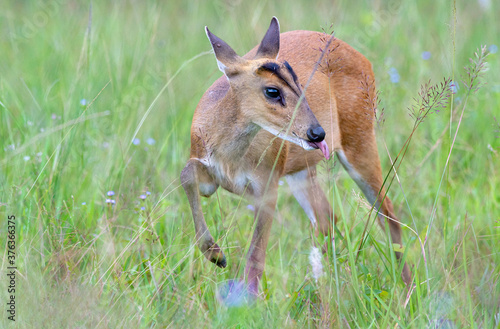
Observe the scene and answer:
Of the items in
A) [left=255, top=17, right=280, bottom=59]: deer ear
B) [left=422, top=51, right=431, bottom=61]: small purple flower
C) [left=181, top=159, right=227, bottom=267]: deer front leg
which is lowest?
[left=181, top=159, right=227, bottom=267]: deer front leg

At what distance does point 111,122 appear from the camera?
A: 6047 millimetres

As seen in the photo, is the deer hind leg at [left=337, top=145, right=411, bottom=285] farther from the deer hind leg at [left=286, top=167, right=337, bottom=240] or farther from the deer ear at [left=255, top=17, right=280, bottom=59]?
the deer ear at [left=255, top=17, right=280, bottom=59]

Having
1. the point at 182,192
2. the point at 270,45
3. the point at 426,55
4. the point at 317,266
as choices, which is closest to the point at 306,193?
the point at 182,192

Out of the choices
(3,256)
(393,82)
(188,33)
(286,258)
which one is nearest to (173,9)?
(188,33)

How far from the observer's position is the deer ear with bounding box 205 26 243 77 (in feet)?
12.9

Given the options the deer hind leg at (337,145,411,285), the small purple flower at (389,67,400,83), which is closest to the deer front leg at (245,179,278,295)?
the deer hind leg at (337,145,411,285)

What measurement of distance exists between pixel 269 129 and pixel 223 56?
0.48 m

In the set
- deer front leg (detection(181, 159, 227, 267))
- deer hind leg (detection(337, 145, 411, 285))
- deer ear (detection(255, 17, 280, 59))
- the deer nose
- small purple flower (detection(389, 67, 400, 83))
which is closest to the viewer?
the deer nose

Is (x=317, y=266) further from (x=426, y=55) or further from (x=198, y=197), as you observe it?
(x=426, y=55)

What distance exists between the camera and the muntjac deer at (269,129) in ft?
12.4

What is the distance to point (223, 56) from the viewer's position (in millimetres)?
3963

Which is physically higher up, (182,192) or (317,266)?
(317,266)

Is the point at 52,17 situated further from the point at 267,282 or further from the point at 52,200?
the point at 267,282

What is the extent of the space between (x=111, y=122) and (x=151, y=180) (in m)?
1.29
